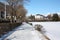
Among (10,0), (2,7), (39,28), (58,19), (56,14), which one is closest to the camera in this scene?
(39,28)

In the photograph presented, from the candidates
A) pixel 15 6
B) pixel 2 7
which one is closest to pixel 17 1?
pixel 15 6

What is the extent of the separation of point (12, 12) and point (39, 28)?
58.0 ft

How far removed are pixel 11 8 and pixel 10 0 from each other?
2.10 meters

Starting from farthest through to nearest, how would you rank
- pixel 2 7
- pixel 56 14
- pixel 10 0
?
1. pixel 56 14
2. pixel 2 7
3. pixel 10 0

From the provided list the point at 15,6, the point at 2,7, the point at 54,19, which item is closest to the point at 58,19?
the point at 54,19

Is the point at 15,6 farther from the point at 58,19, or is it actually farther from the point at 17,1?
the point at 58,19

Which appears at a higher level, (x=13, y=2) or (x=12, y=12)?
(x=13, y=2)

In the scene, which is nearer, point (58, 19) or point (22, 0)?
point (22, 0)

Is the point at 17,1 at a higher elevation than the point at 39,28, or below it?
higher

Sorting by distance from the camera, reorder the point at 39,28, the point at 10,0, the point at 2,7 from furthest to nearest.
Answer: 1. the point at 2,7
2. the point at 10,0
3. the point at 39,28

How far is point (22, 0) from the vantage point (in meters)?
44.0

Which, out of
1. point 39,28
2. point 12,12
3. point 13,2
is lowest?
point 39,28

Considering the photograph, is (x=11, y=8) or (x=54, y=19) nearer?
(x=11, y=8)

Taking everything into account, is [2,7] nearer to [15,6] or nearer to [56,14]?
[15,6]
